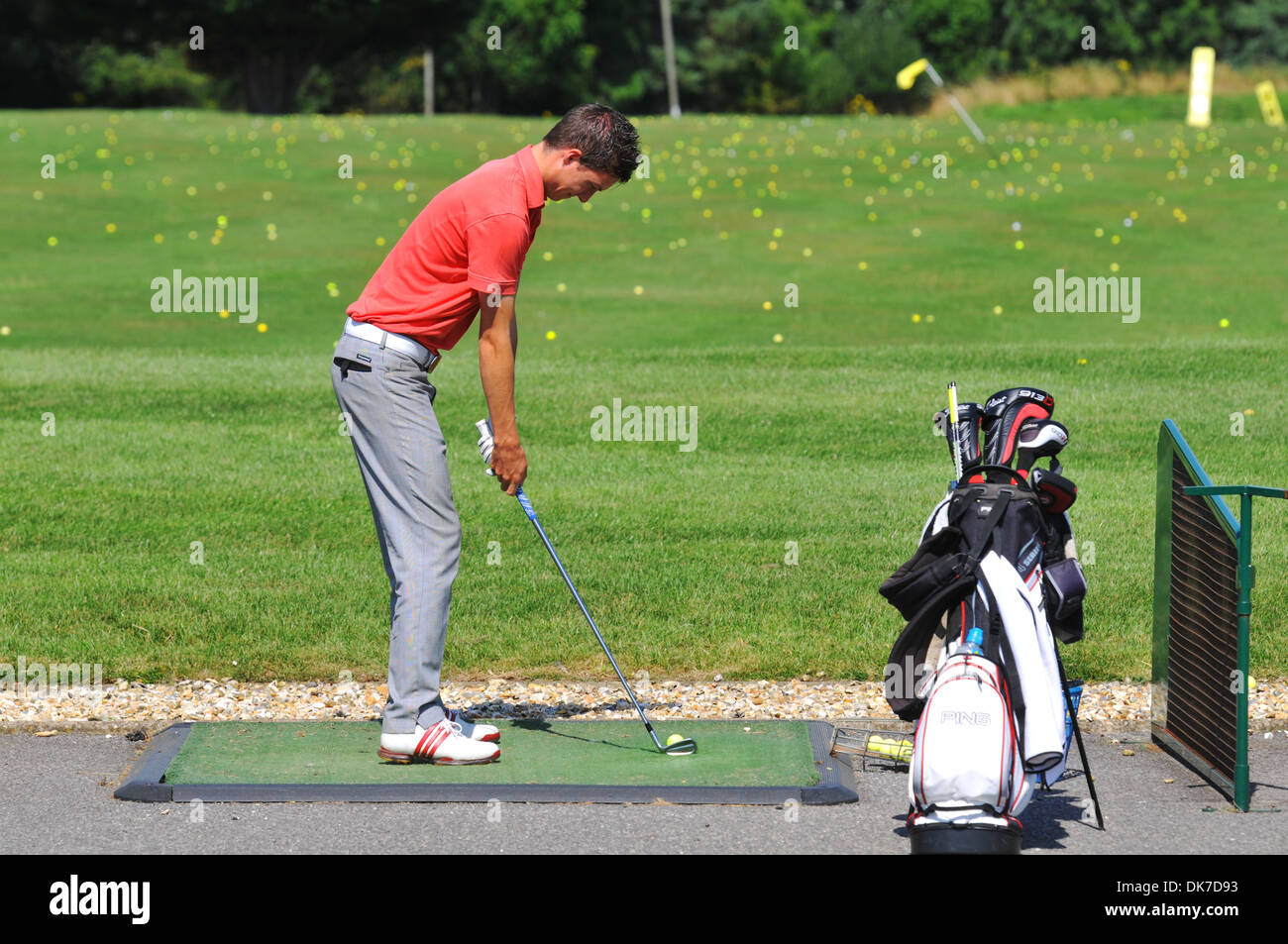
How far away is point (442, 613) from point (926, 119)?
111 feet

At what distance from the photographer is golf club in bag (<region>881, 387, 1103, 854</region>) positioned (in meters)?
4.75

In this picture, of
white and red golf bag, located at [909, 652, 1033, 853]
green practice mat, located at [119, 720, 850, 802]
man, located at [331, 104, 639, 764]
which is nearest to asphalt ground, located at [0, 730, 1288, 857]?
Result: green practice mat, located at [119, 720, 850, 802]

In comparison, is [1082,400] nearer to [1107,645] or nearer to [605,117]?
[1107,645]

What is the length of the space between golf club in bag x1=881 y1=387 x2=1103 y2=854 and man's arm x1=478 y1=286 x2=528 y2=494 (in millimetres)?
1467

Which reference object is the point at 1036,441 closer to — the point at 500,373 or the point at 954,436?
the point at 954,436

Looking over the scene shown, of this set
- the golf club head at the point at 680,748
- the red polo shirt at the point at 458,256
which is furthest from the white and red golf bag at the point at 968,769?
the red polo shirt at the point at 458,256

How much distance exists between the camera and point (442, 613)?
589cm

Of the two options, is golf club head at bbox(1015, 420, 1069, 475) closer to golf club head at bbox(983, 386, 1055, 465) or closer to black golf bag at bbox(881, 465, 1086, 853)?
golf club head at bbox(983, 386, 1055, 465)

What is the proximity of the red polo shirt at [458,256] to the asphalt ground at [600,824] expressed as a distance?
5.48 ft

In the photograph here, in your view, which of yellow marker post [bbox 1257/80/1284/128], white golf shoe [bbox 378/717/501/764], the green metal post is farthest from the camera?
yellow marker post [bbox 1257/80/1284/128]

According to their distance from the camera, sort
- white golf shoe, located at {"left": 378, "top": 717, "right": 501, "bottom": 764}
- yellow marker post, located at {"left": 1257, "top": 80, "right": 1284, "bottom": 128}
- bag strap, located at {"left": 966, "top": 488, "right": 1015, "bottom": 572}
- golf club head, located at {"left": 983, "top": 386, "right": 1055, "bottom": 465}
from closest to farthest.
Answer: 1. bag strap, located at {"left": 966, "top": 488, "right": 1015, "bottom": 572}
2. golf club head, located at {"left": 983, "top": 386, "right": 1055, "bottom": 465}
3. white golf shoe, located at {"left": 378, "top": 717, "right": 501, "bottom": 764}
4. yellow marker post, located at {"left": 1257, "top": 80, "right": 1284, "bottom": 128}

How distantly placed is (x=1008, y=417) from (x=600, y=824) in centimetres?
188

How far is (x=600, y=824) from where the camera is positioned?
5.30 metres

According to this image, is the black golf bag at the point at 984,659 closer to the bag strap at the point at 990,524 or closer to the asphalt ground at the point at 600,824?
the bag strap at the point at 990,524
